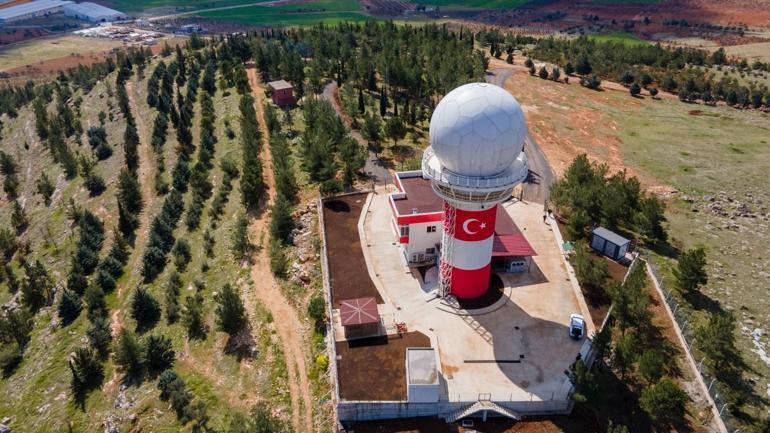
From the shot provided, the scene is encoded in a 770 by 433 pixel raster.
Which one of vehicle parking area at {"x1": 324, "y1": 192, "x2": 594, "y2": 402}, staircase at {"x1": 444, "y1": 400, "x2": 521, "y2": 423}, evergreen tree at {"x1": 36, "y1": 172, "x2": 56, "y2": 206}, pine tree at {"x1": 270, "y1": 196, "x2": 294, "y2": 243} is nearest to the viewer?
staircase at {"x1": 444, "y1": 400, "x2": 521, "y2": 423}

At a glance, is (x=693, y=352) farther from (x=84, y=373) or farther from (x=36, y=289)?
(x=36, y=289)

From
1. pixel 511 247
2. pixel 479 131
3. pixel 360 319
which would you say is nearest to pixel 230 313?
pixel 360 319

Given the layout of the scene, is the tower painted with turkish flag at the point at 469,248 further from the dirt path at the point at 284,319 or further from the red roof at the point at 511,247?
the dirt path at the point at 284,319

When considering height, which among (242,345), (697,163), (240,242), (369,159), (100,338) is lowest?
(100,338)

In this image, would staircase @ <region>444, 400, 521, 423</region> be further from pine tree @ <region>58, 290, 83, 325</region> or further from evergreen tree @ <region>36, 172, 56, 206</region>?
evergreen tree @ <region>36, 172, 56, 206</region>

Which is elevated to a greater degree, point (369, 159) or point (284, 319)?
point (369, 159)

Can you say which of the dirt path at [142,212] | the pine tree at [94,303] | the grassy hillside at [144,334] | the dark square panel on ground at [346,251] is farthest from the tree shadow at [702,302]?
the pine tree at [94,303]

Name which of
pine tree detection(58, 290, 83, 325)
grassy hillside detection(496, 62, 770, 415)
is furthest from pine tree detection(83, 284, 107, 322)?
grassy hillside detection(496, 62, 770, 415)
